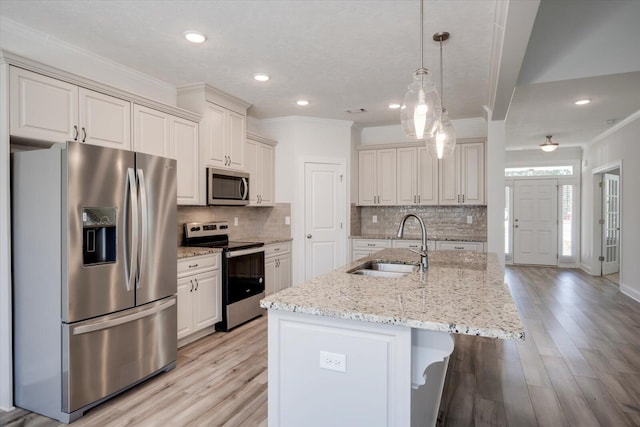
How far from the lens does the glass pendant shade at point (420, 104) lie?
6.92 ft

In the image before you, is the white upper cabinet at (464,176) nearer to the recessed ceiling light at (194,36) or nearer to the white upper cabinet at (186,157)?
the white upper cabinet at (186,157)

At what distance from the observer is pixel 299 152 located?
514cm

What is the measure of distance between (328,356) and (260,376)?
5.05ft

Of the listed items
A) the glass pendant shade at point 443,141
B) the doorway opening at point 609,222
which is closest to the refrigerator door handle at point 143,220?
the glass pendant shade at point 443,141

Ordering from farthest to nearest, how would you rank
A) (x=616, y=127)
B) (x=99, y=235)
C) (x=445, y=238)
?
(x=616, y=127)
(x=445, y=238)
(x=99, y=235)

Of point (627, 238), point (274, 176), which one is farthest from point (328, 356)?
point (627, 238)

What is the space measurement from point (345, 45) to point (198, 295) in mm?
2516

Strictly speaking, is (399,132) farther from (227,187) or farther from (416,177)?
(227,187)

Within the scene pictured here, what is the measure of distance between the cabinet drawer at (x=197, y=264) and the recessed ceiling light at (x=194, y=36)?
1770mm

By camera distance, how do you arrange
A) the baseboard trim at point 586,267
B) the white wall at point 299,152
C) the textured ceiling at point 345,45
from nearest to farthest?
1. the textured ceiling at point 345,45
2. the white wall at point 299,152
3. the baseboard trim at point 586,267

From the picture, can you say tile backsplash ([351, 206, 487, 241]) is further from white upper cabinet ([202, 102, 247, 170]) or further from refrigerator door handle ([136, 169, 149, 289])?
refrigerator door handle ([136, 169, 149, 289])

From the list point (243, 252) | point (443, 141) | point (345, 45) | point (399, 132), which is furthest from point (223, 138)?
point (399, 132)

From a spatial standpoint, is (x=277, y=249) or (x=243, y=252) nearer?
(x=243, y=252)

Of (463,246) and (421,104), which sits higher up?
(421,104)
